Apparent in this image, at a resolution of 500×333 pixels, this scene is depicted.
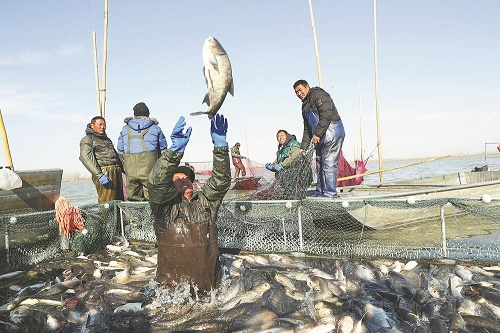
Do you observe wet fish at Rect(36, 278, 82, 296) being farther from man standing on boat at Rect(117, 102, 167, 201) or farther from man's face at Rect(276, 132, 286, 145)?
man's face at Rect(276, 132, 286, 145)

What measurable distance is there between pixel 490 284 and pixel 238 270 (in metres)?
2.98

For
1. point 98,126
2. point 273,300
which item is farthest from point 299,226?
point 98,126

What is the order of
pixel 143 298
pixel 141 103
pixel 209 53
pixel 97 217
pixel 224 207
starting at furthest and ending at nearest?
1. pixel 141 103
2. pixel 97 217
3. pixel 224 207
4. pixel 143 298
5. pixel 209 53

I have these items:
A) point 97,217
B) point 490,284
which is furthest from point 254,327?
point 97,217

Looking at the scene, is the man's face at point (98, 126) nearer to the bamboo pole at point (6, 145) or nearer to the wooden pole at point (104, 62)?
the bamboo pole at point (6, 145)

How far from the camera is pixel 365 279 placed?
16.2 ft

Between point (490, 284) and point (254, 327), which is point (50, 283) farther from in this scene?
point (490, 284)

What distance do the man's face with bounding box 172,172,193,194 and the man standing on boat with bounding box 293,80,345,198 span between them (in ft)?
10.6

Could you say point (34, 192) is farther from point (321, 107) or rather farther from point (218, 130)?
point (321, 107)

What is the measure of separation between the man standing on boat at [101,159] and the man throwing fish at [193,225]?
14.3 ft

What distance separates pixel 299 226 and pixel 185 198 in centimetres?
232

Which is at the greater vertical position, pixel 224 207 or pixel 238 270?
pixel 224 207

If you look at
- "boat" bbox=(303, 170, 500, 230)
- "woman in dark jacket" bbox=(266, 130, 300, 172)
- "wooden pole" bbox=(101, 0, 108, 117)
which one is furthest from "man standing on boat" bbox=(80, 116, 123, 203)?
"boat" bbox=(303, 170, 500, 230)

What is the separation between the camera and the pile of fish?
3832 mm
